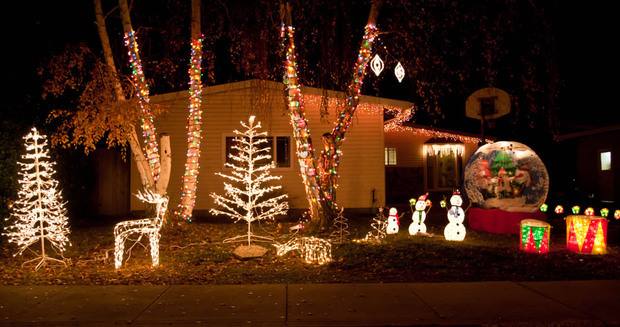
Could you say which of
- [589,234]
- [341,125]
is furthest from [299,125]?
[589,234]

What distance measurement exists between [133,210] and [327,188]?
6.38 metres

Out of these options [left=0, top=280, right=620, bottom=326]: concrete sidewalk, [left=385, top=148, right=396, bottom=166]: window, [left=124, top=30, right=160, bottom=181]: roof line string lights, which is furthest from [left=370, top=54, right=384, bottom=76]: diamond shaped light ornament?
[left=385, top=148, right=396, bottom=166]: window

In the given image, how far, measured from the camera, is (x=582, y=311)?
7117 mm

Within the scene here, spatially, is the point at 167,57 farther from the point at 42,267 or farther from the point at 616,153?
the point at 616,153

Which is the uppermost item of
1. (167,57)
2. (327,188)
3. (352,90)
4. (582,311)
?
(167,57)

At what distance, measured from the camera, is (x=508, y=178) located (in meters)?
12.4

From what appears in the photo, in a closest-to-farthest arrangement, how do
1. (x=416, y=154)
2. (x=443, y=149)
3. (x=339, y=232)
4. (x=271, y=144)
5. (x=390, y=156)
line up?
(x=339, y=232) < (x=271, y=144) < (x=443, y=149) < (x=390, y=156) < (x=416, y=154)

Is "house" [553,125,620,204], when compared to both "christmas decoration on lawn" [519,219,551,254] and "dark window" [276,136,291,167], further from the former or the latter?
"christmas decoration on lawn" [519,219,551,254]

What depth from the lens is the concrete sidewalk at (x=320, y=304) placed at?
6.80 metres

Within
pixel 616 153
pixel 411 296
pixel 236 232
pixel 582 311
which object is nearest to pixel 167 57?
pixel 236 232

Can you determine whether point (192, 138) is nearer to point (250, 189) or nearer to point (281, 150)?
point (250, 189)

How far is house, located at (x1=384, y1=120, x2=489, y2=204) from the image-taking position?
2184cm

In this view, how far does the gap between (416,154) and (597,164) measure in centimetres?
655

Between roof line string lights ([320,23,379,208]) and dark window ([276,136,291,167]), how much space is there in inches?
149
